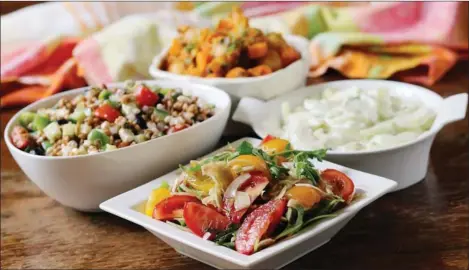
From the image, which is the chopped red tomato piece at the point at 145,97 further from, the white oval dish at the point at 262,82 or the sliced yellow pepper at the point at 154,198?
the sliced yellow pepper at the point at 154,198

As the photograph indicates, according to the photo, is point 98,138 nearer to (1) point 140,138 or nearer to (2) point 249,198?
(1) point 140,138

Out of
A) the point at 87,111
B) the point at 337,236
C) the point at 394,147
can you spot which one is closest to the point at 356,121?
the point at 394,147

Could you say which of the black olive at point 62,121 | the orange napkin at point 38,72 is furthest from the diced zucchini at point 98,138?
the orange napkin at point 38,72

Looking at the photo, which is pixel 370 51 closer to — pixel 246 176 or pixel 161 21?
pixel 161 21

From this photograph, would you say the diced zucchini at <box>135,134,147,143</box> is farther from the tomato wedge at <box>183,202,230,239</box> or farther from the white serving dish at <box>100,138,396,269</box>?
the tomato wedge at <box>183,202,230,239</box>

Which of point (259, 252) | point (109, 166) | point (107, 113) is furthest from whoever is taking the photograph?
point (107, 113)

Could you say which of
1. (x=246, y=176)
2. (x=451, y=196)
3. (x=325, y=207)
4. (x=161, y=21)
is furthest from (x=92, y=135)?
(x=161, y=21)

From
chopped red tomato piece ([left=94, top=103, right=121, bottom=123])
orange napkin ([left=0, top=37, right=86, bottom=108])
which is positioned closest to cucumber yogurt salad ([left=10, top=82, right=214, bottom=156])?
chopped red tomato piece ([left=94, top=103, right=121, bottom=123])
